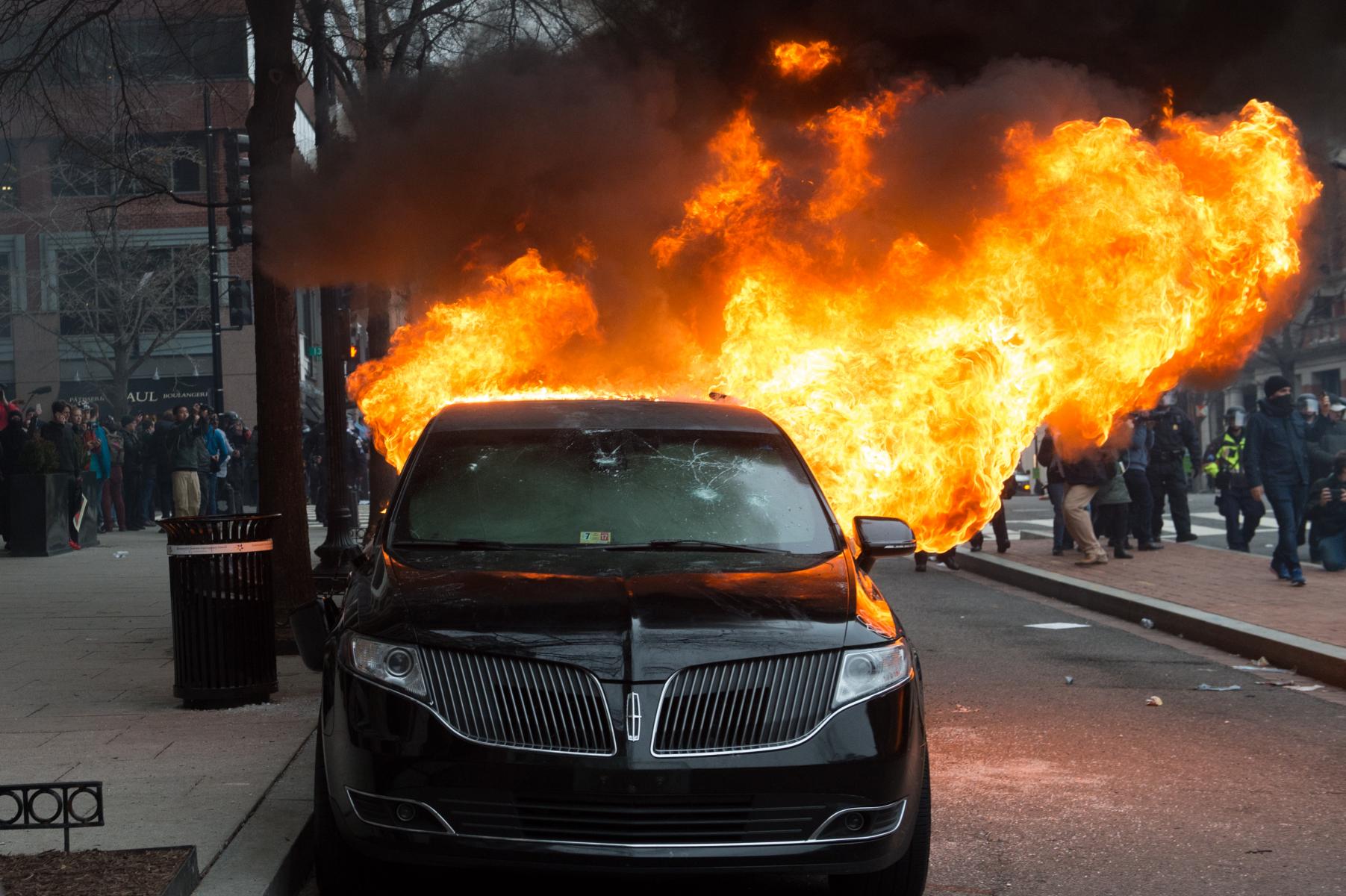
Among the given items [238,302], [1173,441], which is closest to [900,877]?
[1173,441]

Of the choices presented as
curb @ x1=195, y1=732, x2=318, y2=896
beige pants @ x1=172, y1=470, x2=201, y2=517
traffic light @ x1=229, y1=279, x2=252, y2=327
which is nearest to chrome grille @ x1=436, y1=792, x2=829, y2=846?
curb @ x1=195, y1=732, x2=318, y2=896

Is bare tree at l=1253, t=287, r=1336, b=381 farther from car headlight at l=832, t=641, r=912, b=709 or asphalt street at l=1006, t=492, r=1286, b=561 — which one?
car headlight at l=832, t=641, r=912, b=709

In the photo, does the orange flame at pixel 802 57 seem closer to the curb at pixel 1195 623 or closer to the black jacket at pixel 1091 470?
the curb at pixel 1195 623

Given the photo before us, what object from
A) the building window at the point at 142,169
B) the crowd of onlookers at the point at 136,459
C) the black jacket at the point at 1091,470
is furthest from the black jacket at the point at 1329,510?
the building window at the point at 142,169

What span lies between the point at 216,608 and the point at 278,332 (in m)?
2.83

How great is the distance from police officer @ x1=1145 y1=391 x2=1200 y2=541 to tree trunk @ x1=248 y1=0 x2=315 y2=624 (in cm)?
1144

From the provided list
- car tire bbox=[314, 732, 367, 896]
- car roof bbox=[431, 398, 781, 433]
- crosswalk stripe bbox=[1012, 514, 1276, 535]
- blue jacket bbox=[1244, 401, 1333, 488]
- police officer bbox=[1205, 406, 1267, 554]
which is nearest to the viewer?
car tire bbox=[314, 732, 367, 896]

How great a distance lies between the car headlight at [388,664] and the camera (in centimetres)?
441

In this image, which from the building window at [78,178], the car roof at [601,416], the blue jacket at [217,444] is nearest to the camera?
the car roof at [601,416]

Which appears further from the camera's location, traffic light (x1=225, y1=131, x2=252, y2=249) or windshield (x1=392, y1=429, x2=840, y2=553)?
traffic light (x1=225, y1=131, x2=252, y2=249)

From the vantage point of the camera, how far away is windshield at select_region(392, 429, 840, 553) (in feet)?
18.0

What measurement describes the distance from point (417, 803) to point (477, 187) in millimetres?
7063

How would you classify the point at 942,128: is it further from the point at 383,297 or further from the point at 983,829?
the point at 383,297

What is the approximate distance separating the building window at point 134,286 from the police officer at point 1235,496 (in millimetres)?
29288
